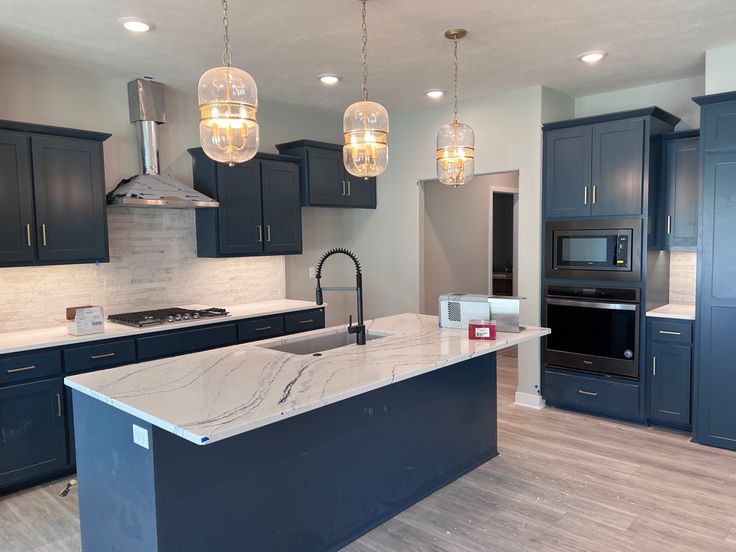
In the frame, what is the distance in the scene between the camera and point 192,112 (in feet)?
15.6

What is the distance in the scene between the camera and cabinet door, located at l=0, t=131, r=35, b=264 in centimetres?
343

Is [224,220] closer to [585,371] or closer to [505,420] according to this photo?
[505,420]

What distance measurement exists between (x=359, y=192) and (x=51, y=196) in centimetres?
292

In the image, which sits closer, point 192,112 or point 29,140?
point 29,140

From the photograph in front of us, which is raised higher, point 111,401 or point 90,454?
point 111,401

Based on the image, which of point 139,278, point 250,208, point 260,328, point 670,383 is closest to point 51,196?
point 139,278

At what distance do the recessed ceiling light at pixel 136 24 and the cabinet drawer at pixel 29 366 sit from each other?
6.66 ft

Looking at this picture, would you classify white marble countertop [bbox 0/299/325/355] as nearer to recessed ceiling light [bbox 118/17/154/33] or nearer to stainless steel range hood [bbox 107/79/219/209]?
Result: stainless steel range hood [bbox 107/79/219/209]

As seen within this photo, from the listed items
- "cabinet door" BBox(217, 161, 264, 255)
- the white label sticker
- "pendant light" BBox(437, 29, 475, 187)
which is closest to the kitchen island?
the white label sticker

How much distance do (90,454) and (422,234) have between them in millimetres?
3987

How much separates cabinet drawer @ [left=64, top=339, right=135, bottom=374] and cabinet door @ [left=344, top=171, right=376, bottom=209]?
2.67 meters

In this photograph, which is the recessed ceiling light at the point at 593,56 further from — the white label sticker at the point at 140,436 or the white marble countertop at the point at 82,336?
the white label sticker at the point at 140,436

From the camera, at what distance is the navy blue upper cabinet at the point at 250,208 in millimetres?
4578

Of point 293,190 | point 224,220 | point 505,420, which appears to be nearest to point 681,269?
point 505,420
